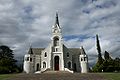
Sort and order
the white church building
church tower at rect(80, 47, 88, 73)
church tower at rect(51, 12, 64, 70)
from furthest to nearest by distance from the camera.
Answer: church tower at rect(80, 47, 88, 73) → the white church building → church tower at rect(51, 12, 64, 70)

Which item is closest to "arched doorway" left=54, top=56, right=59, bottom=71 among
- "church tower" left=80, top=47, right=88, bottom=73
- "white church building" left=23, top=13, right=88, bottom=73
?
"white church building" left=23, top=13, right=88, bottom=73

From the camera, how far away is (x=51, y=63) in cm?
6175

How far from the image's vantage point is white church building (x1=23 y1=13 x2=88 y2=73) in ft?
206

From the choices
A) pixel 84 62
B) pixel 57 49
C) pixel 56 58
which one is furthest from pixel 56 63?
pixel 84 62

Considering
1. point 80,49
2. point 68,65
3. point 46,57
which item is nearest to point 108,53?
point 80,49

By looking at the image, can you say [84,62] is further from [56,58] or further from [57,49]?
[57,49]

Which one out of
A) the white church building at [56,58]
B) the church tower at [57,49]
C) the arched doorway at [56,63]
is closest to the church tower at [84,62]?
the white church building at [56,58]

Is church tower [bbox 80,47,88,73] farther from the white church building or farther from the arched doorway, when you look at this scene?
the arched doorway

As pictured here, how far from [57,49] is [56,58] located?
302 centimetres

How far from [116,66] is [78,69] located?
1302cm

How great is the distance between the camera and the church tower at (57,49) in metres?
62.5

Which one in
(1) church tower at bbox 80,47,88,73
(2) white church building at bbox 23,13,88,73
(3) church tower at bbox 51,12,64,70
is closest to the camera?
(3) church tower at bbox 51,12,64,70

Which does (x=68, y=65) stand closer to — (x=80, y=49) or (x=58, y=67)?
(x=58, y=67)

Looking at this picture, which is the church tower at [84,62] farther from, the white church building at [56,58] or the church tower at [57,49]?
the church tower at [57,49]
